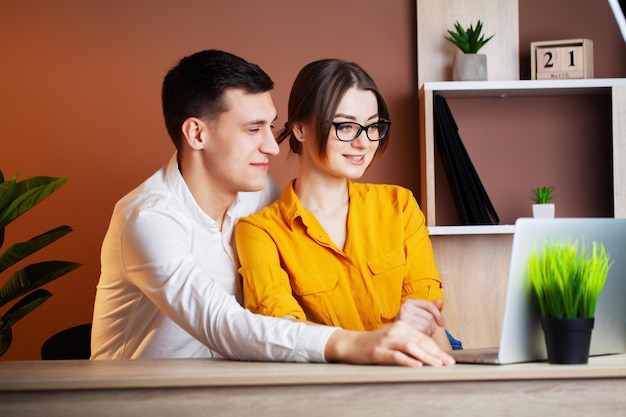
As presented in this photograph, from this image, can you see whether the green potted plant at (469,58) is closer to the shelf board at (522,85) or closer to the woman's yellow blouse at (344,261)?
the shelf board at (522,85)

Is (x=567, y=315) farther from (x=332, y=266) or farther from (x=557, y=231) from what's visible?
(x=332, y=266)

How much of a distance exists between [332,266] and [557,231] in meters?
0.92

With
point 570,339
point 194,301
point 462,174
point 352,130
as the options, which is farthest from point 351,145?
point 570,339

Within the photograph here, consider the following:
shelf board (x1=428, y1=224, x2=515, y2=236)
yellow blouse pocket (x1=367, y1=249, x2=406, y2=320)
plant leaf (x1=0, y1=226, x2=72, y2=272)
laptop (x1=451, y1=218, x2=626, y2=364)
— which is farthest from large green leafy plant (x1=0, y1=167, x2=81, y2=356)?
laptop (x1=451, y1=218, x2=626, y2=364)

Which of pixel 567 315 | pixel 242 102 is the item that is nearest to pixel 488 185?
pixel 242 102

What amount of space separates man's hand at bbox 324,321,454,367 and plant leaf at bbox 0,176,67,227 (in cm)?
154

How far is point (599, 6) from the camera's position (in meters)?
3.17

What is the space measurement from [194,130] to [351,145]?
456mm

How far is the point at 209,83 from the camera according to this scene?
7.34 feet

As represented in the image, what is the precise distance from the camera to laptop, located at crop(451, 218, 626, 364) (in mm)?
1291

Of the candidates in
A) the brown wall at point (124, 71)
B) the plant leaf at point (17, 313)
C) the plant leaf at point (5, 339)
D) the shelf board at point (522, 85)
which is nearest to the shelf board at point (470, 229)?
the brown wall at point (124, 71)

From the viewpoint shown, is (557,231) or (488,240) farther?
(488,240)

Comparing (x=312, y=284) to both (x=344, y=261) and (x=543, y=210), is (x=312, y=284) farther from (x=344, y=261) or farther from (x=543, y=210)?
(x=543, y=210)

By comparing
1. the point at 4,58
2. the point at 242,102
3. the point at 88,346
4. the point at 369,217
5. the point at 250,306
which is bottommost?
the point at 88,346
